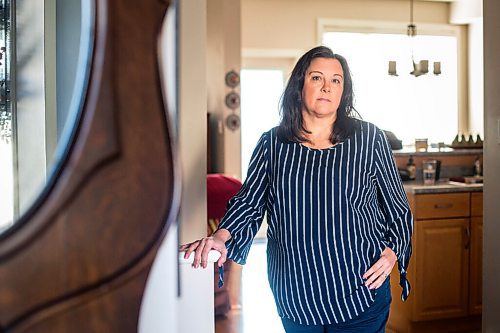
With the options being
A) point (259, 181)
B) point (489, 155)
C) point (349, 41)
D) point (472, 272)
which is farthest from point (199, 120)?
point (349, 41)

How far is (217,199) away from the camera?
4.25 m

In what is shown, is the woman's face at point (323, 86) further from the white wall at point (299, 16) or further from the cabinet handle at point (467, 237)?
the white wall at point (299, 16)

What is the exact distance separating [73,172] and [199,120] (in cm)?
143

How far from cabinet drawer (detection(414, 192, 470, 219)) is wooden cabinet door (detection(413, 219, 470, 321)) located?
0.04m

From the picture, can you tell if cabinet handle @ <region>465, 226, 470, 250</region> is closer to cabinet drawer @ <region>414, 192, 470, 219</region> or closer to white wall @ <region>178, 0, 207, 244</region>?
cabinet drawer @ <region>414, 192, 470, 219</region>

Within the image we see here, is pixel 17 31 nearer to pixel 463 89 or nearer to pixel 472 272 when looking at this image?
pixel 472 272

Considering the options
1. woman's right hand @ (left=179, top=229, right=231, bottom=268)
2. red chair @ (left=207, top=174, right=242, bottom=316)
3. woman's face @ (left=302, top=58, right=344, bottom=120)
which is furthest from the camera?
red chair @ (left=207, top=174, right=242, bottom=316)

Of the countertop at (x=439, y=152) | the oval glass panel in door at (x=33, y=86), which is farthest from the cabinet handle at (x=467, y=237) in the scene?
the oval glass panel in door at (x=33, y=86)

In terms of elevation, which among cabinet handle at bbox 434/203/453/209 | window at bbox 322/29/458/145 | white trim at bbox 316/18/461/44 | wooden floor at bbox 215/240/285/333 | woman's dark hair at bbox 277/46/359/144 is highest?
white trim at bbox 316/18/461/44

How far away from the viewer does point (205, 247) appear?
1069 millimetres

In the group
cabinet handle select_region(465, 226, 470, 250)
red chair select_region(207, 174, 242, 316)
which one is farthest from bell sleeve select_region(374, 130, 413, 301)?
red chair select_region(207, 174, 242, 316)

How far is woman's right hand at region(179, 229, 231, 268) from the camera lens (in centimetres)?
90

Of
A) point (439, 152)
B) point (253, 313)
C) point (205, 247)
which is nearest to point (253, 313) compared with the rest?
point (253, 313)

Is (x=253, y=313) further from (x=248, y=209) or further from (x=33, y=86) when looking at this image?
(x=33, y=86)
